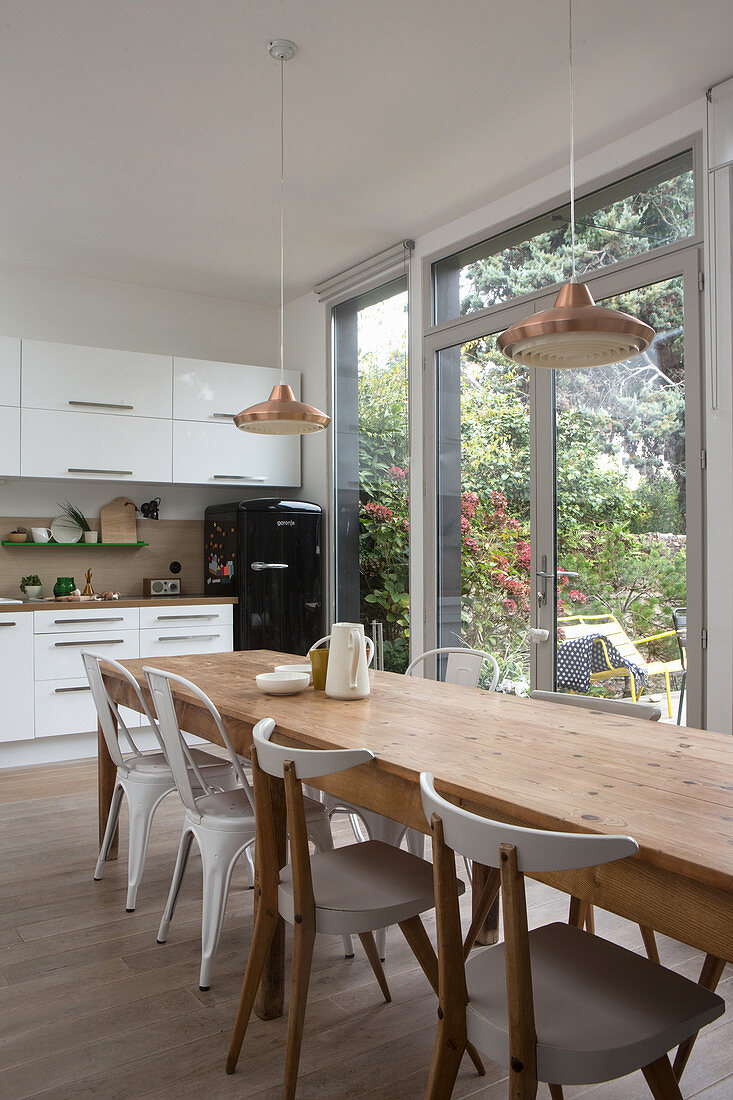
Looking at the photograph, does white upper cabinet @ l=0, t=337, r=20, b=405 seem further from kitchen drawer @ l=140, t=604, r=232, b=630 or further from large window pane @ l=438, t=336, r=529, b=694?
large window pane @ l=438, t=336, r=529, b=694

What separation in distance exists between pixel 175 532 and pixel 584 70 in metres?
3.82

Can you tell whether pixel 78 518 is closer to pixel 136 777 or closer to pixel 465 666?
pixel 136 777

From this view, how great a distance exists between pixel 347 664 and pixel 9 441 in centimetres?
321

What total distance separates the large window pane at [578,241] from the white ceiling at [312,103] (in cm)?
22

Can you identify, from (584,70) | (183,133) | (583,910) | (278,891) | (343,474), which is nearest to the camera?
(278,891)

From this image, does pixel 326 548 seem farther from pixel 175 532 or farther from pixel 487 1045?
pixel 487 1045

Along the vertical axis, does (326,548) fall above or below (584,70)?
below

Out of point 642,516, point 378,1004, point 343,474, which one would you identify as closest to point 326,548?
point 343,474

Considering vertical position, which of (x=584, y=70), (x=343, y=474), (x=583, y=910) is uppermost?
(x=584, y=70)

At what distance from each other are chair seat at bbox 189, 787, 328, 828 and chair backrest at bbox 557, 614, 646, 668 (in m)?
1.76

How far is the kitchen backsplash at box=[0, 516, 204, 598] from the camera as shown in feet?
17.3

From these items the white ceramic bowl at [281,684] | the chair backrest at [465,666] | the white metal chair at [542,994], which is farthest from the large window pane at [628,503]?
the white metal chair at [542,994]

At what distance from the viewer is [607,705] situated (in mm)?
2449

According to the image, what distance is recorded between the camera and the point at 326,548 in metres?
5.75
